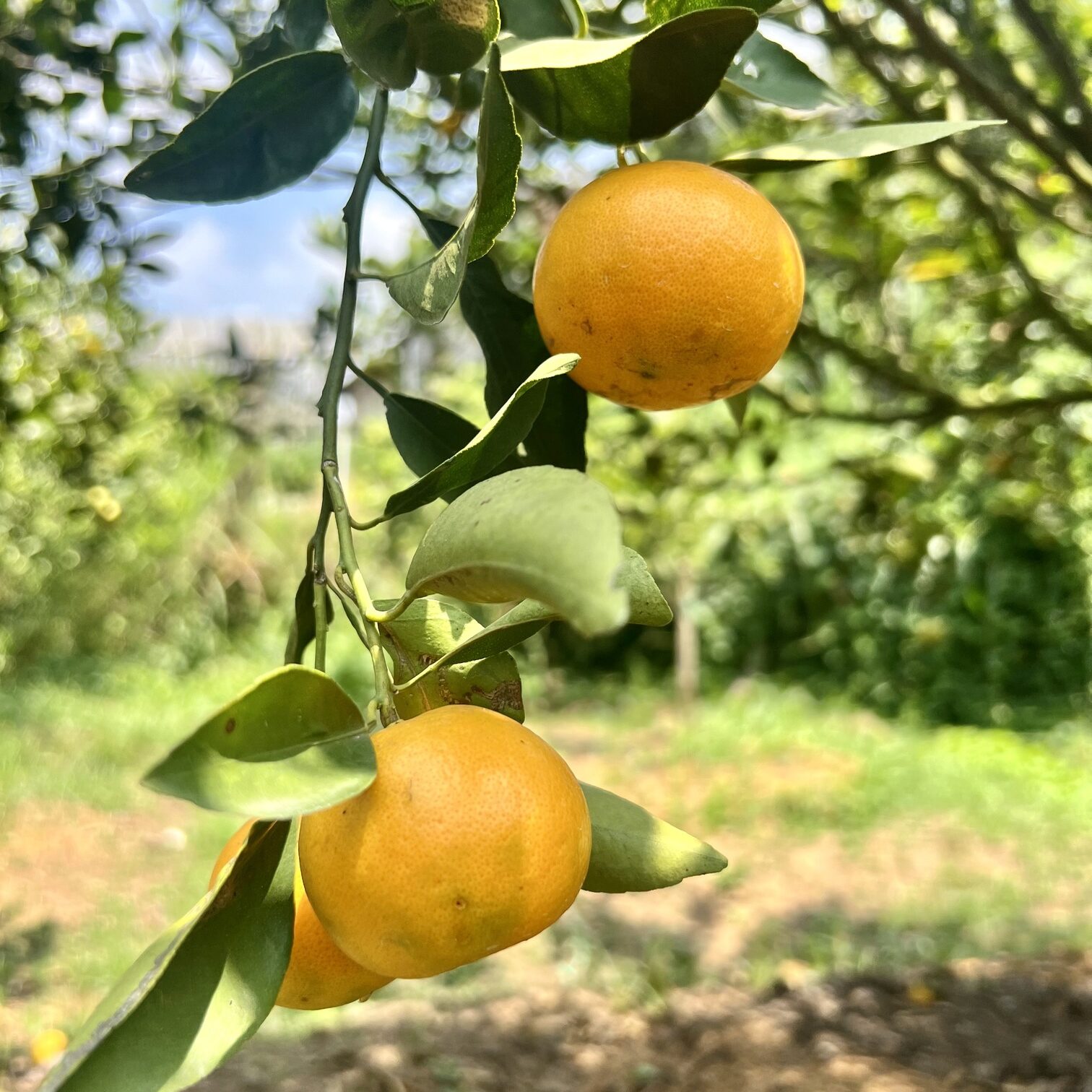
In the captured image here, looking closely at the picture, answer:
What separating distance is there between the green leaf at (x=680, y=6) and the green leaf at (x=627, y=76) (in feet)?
0.14

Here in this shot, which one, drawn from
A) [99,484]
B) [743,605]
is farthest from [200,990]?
[743,605]

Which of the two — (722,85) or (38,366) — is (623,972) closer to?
(38,366)

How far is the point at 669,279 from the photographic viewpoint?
0.52 metres

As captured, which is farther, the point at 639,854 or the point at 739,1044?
the point at 739,1044

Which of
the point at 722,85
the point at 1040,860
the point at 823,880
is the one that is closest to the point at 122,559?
the point at 823,880

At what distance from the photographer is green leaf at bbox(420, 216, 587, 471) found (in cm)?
62

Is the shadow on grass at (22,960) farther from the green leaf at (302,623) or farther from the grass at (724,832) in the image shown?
the green leaf at (302,623)

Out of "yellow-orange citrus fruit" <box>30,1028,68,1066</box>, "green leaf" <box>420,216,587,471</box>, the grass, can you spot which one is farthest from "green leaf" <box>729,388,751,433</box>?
the grass

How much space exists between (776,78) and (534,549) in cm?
41

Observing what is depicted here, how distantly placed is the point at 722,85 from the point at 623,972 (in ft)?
7.52

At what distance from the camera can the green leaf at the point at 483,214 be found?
0.43m

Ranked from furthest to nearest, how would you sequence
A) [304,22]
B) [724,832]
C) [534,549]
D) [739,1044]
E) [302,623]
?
[724,832] < [739,1044] < [304,22] < [302,623] < [534,549]

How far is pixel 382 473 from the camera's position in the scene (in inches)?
201

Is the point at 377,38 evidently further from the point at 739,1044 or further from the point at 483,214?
the point at 739,1044
